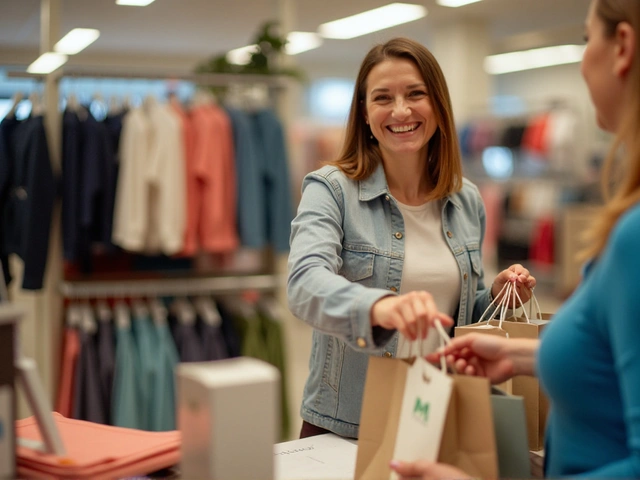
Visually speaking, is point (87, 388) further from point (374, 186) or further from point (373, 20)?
point (373, 20)

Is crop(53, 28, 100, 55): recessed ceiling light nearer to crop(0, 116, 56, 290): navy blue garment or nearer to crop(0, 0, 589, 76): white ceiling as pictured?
crop(0, 0, 589, 76): white ceiling

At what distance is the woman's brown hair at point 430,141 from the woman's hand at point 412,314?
0.70 meters

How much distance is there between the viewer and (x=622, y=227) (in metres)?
0.95

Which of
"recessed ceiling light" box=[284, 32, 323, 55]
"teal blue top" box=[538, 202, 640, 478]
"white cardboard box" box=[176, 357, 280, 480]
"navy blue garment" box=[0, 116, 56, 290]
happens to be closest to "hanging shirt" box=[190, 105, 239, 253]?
"navy blue garment" box=[0, 116, 56, 290]

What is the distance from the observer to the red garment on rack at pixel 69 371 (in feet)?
12.4

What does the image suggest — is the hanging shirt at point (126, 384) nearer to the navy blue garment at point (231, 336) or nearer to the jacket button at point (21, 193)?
the navy blue garment at point (231, 336)

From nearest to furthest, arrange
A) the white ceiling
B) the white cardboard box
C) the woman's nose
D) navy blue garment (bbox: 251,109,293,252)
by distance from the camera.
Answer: the white cardboard box
the woman's nose
navy blue garment (bbox: 251,109,293,252)
the white ceiling

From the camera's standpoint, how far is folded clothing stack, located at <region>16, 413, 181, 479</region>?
127 cm

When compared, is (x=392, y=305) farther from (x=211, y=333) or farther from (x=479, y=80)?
(x=479, y=80)

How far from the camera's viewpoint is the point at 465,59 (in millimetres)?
9602

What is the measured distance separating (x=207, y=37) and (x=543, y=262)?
5.45 m

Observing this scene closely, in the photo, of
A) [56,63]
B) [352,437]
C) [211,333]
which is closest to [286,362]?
[211,333]

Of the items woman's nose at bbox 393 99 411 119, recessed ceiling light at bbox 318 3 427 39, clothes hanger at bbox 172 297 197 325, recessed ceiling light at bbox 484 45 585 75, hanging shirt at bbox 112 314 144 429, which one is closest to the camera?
woman's nose at bbox 393 99 411 119

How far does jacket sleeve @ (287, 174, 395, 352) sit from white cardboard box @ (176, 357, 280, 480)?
31 cm
